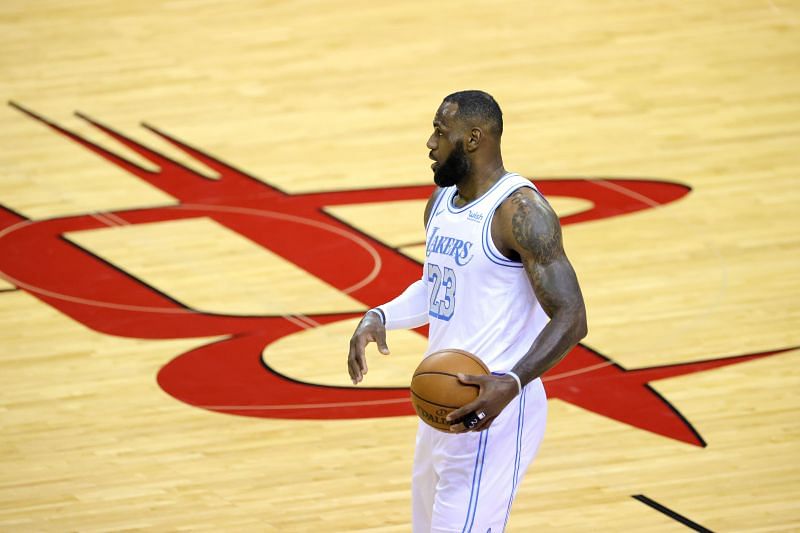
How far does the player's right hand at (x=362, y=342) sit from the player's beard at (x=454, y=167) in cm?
61

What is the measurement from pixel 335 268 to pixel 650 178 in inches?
104

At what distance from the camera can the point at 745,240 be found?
1040 cm

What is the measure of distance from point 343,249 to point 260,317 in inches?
42.5

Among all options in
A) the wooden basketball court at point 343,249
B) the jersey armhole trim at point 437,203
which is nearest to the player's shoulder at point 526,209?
the jersey armhole trim at point 437,203

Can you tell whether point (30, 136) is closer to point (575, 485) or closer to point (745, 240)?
point (745, 240)

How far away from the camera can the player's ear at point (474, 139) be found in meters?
5.36

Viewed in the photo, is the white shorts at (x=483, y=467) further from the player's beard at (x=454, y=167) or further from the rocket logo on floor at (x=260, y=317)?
the rocket logo on floor at (x=260, y=317)

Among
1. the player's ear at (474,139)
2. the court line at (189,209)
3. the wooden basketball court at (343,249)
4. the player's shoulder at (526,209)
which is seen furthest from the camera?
the court line at (189,209)

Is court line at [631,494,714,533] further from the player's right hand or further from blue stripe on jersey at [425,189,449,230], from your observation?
blue stripe on jersey at [425,189,449,230]

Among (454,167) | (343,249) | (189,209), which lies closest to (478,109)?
(454,167)

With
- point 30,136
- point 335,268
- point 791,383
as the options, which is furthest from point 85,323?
point 791,383

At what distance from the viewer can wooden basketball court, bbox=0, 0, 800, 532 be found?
7590 millimetres

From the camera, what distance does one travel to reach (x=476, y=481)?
5379 millimetres

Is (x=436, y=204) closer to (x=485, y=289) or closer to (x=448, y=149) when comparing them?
(x=448, y=149)
